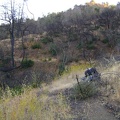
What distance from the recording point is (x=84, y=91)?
6.87 meters

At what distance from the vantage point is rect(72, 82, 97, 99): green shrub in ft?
22.3

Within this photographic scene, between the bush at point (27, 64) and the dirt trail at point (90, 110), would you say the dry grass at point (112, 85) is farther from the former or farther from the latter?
the bush at point (27, 64)

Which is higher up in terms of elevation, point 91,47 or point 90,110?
point 91,47

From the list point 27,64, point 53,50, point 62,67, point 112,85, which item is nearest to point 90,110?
point 112,85

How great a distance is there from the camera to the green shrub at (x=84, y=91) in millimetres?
6801

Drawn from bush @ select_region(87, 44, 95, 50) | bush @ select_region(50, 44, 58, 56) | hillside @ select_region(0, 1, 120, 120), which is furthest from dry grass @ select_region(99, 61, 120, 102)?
bush @ select_region(87, 44, 95, 50)

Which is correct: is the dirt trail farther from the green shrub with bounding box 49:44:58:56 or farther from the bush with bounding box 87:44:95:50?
the bush with bounding box 87:44:95:50

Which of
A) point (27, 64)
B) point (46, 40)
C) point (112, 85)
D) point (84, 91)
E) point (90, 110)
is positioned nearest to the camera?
point (90, 110)

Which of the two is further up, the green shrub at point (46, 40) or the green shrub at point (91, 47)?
the green shrub at point (46, 40)

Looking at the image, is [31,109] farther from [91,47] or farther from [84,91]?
[91,47]

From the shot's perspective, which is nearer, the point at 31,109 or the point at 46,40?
the point at 31,109

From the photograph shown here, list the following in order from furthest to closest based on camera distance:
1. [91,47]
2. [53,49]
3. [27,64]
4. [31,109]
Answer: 1. [53,49]
2. [91,47]
3. [27,64]
4. [31,109]

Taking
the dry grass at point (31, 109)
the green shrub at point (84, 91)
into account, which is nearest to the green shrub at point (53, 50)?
the green shrub at point (84, 91)

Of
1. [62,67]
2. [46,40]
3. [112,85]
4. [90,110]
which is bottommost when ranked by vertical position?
[62,67]
